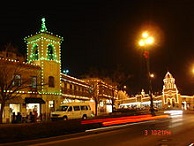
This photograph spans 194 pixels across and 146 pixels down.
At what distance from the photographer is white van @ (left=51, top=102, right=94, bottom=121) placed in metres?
32.8

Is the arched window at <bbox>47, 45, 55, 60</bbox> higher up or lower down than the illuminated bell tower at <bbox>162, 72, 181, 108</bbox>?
higher up

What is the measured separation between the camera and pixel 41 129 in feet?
60.4

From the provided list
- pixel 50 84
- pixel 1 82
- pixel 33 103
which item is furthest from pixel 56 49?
pixel 1 82

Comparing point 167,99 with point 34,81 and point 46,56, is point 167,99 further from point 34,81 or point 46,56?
point 34,81

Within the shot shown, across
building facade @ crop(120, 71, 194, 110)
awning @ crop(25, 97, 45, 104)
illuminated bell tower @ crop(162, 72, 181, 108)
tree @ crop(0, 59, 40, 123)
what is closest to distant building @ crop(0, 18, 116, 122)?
awning @ crop(25, 97, 45, 104)

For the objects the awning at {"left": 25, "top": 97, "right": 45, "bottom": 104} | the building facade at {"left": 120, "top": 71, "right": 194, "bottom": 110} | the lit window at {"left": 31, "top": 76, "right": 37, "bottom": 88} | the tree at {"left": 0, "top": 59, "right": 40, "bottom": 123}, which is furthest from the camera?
the building facade at {"left": 120, "top": 71, "right": 194, "bottom": 110}

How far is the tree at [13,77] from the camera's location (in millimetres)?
28081

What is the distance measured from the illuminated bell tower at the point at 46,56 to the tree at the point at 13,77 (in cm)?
175

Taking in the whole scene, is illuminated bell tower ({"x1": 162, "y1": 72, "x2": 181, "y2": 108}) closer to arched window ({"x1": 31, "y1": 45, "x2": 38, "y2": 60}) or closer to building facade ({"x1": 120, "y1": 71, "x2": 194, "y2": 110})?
building facade ({"x1": 120, "y1": 71, "x2": 194, "y2": 110})

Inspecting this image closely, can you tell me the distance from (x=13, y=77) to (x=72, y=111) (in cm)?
746

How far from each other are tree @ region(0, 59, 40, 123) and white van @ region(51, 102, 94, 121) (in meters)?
4.67

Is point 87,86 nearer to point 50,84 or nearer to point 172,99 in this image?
point 50,84

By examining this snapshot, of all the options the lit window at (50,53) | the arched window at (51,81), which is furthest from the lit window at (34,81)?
the lit window at (50,53)

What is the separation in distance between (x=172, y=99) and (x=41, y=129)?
99493 millimetres
